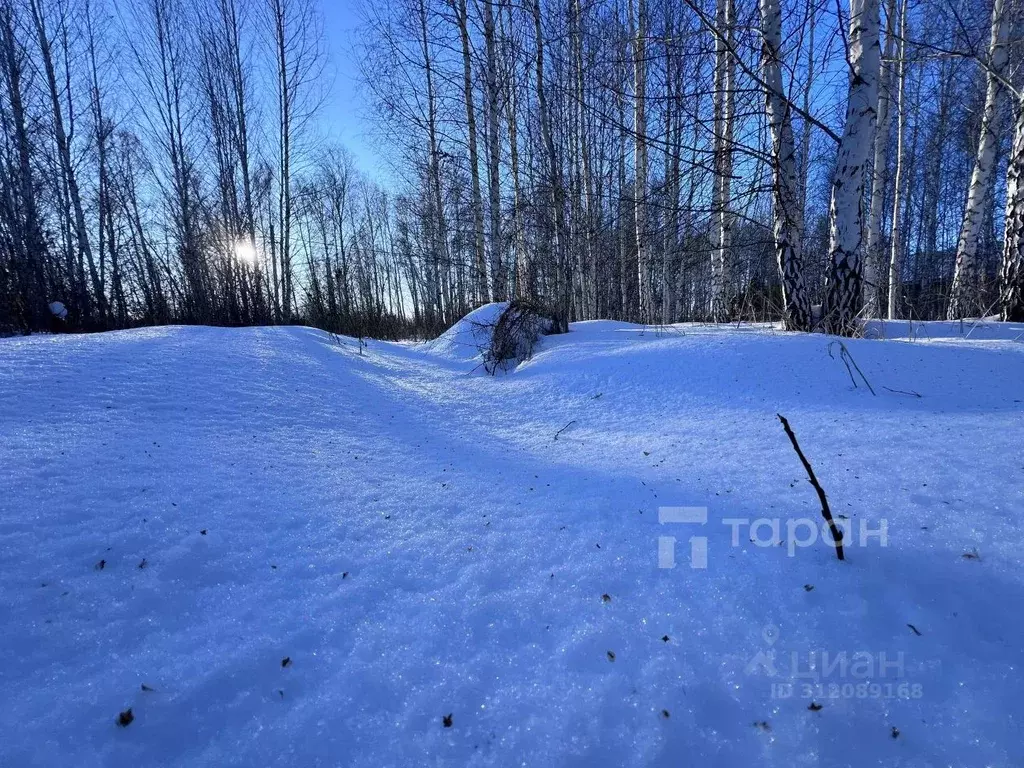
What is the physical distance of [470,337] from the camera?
18.4 ft

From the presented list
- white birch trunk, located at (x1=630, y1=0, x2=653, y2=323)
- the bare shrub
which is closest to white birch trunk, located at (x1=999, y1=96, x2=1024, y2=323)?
white birch trunk, located at (x1=630, y1=0, x2=653, y2=323)

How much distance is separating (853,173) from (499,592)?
4326 mm

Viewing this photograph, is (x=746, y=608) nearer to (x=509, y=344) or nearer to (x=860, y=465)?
(x=860, y=465)

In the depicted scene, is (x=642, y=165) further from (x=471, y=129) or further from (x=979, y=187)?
(x=979, y=187)

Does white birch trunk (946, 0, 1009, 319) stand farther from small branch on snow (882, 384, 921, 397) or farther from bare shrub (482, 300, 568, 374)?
bare shrub (482, 300, 568, 374)

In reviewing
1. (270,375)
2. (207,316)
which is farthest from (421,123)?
(270,375)

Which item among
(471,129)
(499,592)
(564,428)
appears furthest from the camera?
(471,129)

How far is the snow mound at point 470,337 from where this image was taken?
528 cm

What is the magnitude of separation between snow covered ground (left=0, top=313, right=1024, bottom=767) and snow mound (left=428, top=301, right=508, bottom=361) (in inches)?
127

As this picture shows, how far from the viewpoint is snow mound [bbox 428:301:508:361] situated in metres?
5.28

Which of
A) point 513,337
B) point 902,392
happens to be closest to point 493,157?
point 513,337

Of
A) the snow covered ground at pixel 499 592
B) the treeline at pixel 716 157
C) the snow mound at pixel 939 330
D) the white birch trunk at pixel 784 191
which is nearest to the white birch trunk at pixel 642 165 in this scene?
the treeline at pixel 716 157

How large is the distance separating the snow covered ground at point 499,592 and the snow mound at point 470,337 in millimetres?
3222

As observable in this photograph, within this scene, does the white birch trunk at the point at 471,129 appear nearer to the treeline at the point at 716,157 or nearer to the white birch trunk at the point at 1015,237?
the treeline at the point at 716,157
